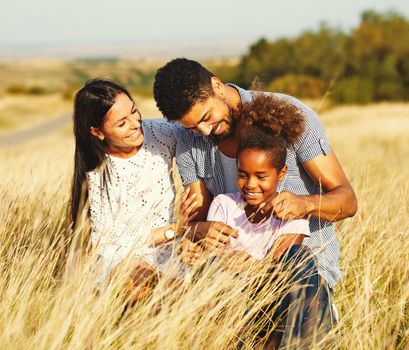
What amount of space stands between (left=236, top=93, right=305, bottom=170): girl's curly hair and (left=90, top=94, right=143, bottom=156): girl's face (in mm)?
606

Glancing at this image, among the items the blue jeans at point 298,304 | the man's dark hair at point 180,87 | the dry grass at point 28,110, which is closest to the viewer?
the blue jeans at point 298,304

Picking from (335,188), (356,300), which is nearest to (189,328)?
(356,300)

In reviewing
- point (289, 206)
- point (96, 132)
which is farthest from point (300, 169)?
point (96, 132)

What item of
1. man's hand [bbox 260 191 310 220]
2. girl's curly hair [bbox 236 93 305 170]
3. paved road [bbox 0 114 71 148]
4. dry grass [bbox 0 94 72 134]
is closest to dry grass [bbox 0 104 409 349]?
man's hand [bbox 260 191 310 220]

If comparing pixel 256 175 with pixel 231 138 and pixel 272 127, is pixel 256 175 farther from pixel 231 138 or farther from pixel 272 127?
pixel 231 138

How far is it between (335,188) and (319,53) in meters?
42.5

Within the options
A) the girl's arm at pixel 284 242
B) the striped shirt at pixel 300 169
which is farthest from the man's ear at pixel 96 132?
the girl's arm at pixel 284 242

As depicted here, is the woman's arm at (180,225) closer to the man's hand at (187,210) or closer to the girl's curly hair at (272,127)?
the man's hand at (187,210)

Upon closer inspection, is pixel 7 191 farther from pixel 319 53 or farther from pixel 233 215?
pixel 319 53

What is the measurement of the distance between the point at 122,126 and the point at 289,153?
840 millimetres

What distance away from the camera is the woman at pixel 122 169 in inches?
118

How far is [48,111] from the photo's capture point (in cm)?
4391

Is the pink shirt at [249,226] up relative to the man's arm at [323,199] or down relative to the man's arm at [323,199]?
down

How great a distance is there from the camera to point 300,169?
2.84m
